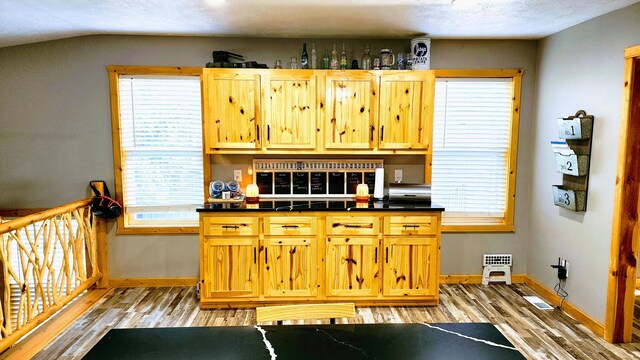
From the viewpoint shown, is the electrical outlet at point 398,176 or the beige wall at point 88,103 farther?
the electrical outlet at point 398,176

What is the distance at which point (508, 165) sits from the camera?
4254 mm

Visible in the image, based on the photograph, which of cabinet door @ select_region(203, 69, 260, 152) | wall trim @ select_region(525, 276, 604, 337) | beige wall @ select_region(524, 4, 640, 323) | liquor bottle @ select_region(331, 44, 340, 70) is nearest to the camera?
beige wall @ select_region(524, 4, 640, 323)

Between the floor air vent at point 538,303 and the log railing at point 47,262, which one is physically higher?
the log railing at point 47,262

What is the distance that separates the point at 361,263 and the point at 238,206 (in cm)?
125

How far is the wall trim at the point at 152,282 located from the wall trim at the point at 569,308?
3546 millimetres

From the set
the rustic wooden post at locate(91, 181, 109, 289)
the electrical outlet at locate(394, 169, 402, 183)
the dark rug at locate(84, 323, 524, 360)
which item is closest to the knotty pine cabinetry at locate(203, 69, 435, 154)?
the electrical outlet at locate(394, 169, 402, 183)

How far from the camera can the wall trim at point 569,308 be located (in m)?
3.25

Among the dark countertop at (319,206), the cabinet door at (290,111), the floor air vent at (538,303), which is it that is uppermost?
the cabinet door at (290,111)

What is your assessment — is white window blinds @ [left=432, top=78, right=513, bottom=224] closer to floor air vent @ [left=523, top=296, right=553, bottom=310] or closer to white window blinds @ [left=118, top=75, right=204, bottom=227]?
floor air vent @ [left=523, top=296, right=553, bottom=310]

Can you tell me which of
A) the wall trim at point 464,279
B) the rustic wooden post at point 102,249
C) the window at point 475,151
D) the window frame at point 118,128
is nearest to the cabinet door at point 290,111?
the window frame at point 118,128

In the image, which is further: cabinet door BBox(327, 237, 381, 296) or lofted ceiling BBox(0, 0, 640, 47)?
cabinet door BBox(327, 237, 381, 296)

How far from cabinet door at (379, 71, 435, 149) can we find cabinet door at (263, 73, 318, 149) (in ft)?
2.22

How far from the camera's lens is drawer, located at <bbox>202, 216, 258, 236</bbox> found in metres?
3.57

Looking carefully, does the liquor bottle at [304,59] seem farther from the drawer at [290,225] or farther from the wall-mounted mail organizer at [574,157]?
the wall-mounted mail organizer at [574,157]
